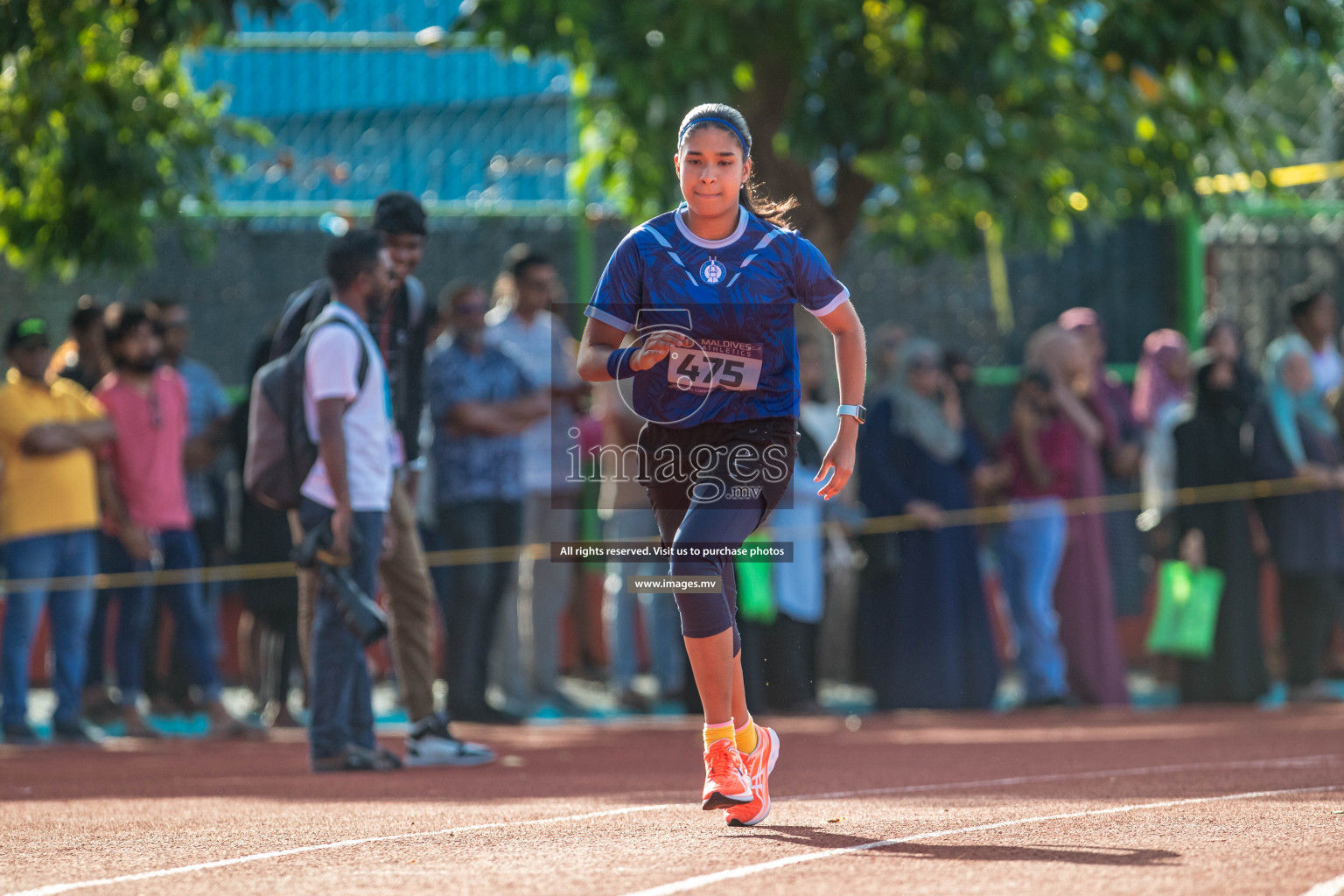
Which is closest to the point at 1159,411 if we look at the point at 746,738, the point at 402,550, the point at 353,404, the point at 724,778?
the point at 402,550

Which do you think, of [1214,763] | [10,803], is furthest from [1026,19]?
[10,803]

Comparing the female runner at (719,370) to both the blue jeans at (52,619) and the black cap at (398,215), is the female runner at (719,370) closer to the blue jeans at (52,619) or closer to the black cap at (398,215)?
the black cap at (398,215)

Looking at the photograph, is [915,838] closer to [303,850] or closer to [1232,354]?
[303,850]

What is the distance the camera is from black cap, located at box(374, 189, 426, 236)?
7930mm

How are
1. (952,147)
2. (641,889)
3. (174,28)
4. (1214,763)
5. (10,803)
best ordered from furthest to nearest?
(952,147)
(174,28)
(1214,763)
(10,803)
(641,889)

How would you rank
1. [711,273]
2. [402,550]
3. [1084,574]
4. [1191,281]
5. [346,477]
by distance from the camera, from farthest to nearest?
[1191,281] < [1084,574] < [402,550] < [346,477] < [711,273]

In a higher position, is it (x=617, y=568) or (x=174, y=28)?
(x=174, y=28)

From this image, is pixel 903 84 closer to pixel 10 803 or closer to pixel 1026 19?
pixel 1026 19

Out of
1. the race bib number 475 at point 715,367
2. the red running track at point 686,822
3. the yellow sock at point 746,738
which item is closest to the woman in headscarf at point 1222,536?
the red running track at point 686,822

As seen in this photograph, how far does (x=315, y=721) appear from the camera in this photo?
7.48m

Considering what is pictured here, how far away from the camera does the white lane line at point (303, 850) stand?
4.52 meters

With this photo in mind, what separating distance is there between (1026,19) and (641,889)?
Answer: 24.5 ft

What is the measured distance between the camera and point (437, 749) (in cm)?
788

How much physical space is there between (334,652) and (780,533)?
416 cm
